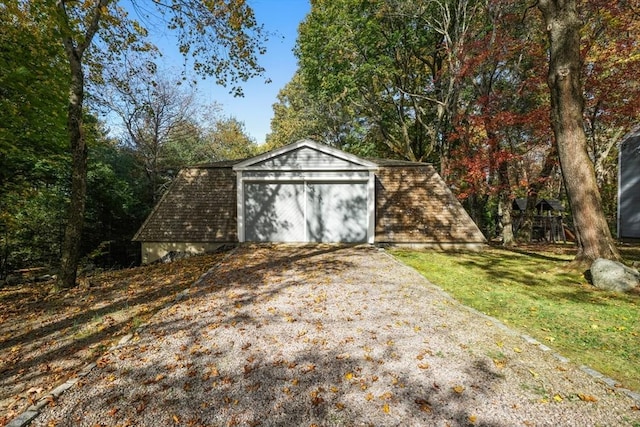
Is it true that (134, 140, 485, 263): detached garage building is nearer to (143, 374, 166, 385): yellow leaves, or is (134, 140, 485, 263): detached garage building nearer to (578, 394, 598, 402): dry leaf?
(143, 374, 166, 385): yellow leaves

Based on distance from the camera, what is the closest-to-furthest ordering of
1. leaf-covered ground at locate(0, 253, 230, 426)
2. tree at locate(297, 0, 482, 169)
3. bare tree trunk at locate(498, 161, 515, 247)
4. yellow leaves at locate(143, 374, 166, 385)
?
1. yellow leaves at locate(143, 374, 166, 385)
2. leaf-covered ground at locate(0, 253, 230, 426)
3. bare tree trunk at locate(498, 161, 515, 247)
4. tree at locate(297, 0, 482, 169)

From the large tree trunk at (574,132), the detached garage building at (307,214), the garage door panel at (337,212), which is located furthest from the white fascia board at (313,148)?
the large tree trunk at (574,132)

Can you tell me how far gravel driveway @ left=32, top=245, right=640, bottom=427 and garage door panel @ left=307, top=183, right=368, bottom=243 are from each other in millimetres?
6175

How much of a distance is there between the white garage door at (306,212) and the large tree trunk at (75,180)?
547cm

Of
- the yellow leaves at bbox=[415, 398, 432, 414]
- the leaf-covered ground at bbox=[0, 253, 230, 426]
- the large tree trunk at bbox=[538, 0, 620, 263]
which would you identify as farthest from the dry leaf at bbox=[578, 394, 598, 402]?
the large tree trunk at bbox=[538, 0, 620, 263]

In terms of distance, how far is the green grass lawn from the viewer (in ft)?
12.6

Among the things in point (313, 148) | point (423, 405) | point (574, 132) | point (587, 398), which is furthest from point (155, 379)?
point (574, 132)

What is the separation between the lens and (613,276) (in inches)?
257

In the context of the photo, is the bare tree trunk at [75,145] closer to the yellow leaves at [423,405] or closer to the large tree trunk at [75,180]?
the large tree trunk at [75,180]

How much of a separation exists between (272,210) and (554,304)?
896 centimetres

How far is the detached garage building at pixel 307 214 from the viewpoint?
37.6 ft

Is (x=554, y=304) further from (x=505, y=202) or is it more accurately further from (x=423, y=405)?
(x=505, y=202)

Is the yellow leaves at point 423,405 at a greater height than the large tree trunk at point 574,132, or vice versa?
the large tree trunk at point 574,132

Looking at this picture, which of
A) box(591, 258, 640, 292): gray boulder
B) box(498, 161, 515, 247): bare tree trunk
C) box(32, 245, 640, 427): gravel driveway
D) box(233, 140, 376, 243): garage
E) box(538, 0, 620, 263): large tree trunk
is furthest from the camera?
box(498, 161, 515, 247): bare tree trunk
